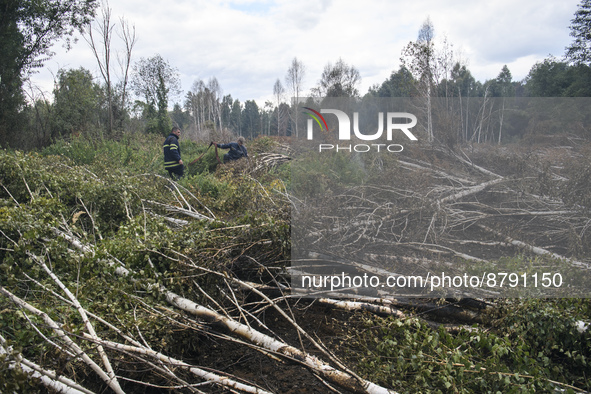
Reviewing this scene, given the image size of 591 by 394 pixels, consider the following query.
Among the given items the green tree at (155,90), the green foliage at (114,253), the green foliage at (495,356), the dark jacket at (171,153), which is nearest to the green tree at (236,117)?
the green tree at (155,90)

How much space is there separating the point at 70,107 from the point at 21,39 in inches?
116

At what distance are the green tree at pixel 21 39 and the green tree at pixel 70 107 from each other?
141 centimetres

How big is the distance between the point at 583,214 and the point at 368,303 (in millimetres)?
2667

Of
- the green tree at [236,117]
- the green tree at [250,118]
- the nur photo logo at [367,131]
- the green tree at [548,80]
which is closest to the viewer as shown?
the nur photo logo at [367,131]

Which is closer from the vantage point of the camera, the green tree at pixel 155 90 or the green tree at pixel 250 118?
the green tree at pixel 155 90

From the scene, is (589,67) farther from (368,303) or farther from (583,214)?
(368,303)

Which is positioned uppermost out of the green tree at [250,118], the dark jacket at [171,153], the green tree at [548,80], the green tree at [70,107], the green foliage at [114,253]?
the green tree at [250,118]

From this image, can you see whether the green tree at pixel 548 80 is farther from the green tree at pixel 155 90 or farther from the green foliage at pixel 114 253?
the green tree at pixel 155 90

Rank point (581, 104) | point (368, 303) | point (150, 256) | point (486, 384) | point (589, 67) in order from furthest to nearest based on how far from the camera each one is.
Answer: point (589, 67) < point (581, 104) < point (150, 256) < point (368, 303) < point (486, 384)

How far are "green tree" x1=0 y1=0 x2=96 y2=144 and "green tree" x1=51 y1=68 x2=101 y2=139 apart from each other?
141cm

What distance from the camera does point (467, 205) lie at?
15.6 feet

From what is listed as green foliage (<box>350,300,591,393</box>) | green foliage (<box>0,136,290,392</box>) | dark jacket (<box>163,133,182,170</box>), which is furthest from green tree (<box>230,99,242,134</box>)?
green foliage (<box>350,300,591,393</box>)

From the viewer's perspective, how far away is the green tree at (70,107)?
55.4ft

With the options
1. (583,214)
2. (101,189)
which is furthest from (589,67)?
(101,189)
